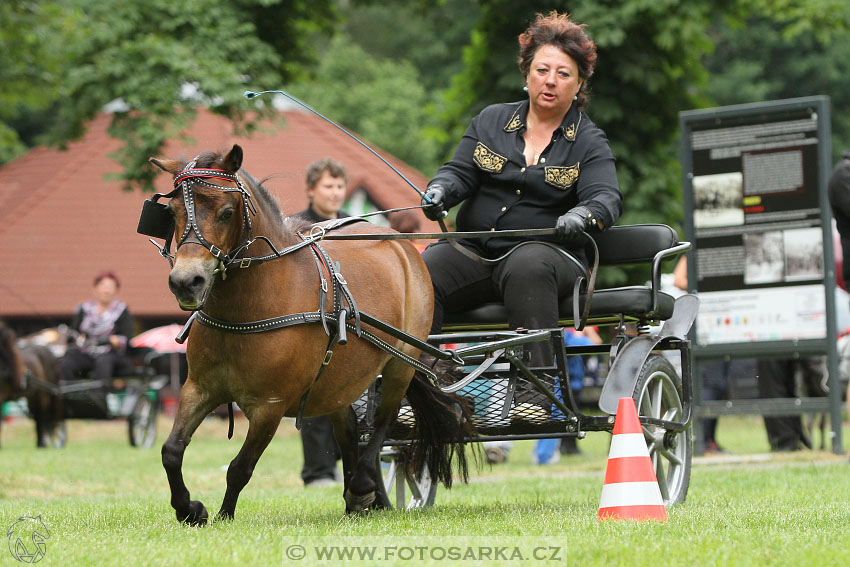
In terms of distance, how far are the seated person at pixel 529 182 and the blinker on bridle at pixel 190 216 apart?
1.35 metres

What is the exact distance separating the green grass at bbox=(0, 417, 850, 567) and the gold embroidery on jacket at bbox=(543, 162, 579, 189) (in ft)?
5.65

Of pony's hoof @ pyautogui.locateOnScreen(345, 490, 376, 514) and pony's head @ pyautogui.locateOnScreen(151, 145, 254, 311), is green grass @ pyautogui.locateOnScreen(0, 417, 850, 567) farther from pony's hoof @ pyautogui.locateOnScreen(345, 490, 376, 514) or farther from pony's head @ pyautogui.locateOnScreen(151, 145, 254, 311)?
pony's head @ pyautogui.locateOnScreen(151, 145, 254, 311)

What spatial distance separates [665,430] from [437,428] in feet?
4.19

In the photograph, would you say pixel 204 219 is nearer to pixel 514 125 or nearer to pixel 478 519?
pixel 478 519

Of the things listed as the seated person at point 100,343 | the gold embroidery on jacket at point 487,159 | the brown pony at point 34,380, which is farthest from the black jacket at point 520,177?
the seated person at point 100,343

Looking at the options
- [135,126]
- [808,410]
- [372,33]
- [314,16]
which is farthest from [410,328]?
[372,33]

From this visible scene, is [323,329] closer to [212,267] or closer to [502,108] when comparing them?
[212,267]

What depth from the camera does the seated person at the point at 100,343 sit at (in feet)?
56.1

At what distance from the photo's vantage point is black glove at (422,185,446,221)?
646 cm

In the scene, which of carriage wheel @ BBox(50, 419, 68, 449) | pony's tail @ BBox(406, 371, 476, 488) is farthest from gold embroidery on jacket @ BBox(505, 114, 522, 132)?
carriage wheel @ BBox(50, 419, 68, 449)

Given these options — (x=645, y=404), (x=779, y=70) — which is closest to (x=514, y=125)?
(x=645, y=404)

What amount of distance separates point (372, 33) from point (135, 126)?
1452 inches

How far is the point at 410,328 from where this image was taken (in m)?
6.46

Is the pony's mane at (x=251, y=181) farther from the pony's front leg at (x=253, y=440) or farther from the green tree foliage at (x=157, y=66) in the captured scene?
the green tree foliage at (x=157, y=66)
